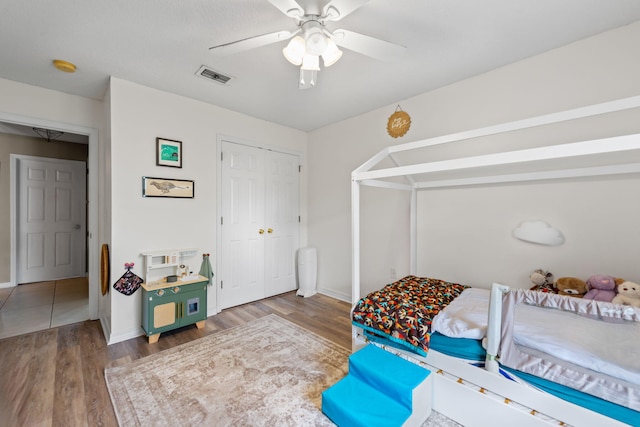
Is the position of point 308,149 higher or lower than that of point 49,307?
higher

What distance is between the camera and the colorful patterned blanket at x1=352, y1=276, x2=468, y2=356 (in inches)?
65.4

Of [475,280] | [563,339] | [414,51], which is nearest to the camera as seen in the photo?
[563,339]

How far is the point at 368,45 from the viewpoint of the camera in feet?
5.22

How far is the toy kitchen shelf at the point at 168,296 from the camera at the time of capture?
2.46 m

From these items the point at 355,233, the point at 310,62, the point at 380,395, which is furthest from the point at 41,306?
the point at 310,62

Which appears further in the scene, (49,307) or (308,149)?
(308,149)

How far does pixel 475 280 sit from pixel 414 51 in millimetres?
2068

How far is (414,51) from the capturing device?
83.6 inches

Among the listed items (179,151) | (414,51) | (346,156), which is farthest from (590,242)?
(179,151)

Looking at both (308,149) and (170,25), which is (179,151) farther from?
(308,149)

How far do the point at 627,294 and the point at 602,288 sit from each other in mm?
111

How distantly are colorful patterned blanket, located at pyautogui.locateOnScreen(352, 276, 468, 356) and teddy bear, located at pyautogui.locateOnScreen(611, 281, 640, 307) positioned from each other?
915 mm

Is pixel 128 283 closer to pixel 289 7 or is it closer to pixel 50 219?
pixel 289 7

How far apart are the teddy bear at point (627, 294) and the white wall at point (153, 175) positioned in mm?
3437
